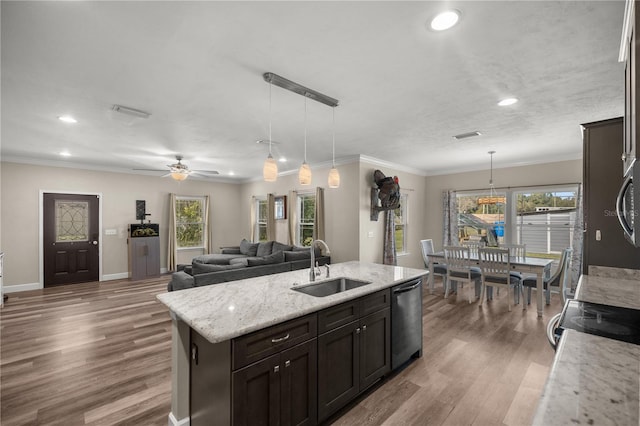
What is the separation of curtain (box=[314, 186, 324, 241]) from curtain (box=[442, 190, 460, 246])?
9.89ft

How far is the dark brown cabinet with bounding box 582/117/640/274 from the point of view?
240cm

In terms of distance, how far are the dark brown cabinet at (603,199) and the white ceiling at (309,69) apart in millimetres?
474

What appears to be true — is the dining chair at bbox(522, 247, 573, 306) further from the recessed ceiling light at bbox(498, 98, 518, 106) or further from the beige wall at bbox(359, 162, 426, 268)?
the recessed ceiling light at bbox(498, 98, 518, 106)

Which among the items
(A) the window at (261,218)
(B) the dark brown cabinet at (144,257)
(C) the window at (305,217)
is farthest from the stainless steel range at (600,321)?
(B) the dark brown cabinet at (144,257)

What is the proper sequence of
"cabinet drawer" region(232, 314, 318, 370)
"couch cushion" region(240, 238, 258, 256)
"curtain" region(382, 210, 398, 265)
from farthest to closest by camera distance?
"couch cushion" region(240, 238, 258, 256) → "curtain" region(382, 210, 398, 265) → "cabinet drawer" region(232, 314, 318, 370)

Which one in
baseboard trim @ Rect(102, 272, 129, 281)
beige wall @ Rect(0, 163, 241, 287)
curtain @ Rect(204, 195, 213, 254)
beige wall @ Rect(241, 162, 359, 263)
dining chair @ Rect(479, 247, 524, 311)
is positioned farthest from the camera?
curtain @ Rect(204, 195, 213, 254)

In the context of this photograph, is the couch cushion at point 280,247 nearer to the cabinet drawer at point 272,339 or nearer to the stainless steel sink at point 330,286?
the stainless steel sink at point 330,286

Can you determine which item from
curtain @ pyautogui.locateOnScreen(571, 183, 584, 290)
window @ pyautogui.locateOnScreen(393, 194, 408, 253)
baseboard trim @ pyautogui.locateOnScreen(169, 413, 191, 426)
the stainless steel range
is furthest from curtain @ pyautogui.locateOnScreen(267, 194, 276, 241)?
the stainless steel range

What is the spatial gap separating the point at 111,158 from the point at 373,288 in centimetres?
600

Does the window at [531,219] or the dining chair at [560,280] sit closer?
the dining chair at [560,280]

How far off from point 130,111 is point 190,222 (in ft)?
17.8

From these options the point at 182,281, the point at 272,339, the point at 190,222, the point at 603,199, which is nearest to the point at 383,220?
the point at 603,199

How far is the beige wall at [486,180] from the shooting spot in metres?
5.42

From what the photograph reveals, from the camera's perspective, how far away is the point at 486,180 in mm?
6406
